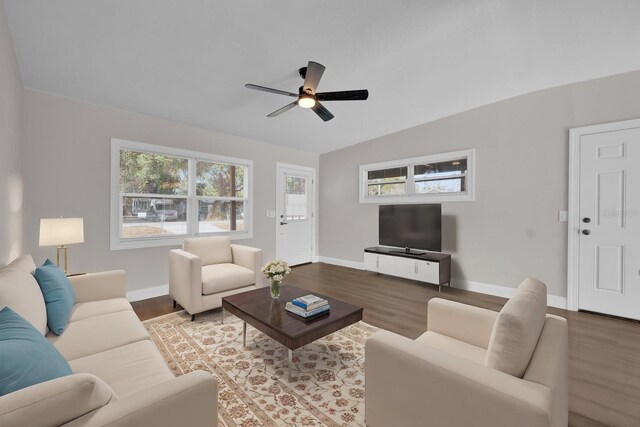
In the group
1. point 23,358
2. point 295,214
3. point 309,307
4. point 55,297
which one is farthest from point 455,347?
point 295,214

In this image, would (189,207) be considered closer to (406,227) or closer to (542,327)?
(406,227)

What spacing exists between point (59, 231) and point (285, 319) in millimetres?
2238

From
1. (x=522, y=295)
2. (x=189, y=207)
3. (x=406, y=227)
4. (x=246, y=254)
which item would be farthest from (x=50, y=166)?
(x=406, y=227)

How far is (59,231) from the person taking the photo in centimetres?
256

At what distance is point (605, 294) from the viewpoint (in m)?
3.19

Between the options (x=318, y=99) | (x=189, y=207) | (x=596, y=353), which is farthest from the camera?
(x=189, y=207)

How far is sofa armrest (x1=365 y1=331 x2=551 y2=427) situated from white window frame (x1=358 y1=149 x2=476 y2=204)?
3.48 meters

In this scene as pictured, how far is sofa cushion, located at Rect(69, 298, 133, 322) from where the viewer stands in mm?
2027

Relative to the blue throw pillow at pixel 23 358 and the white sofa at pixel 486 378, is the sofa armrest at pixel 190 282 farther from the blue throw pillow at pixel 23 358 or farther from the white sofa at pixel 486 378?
the white sofa at pixel 486 378

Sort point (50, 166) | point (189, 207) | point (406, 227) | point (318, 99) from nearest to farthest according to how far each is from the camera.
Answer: point (318, 99), point (50, 166), point (189, 207), point (406, 227)

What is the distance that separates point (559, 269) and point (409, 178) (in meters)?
2.36

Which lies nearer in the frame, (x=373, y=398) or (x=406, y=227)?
(x=373, y=398)

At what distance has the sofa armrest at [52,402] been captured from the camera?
0.72 m

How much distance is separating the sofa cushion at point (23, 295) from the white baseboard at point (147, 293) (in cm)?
201
